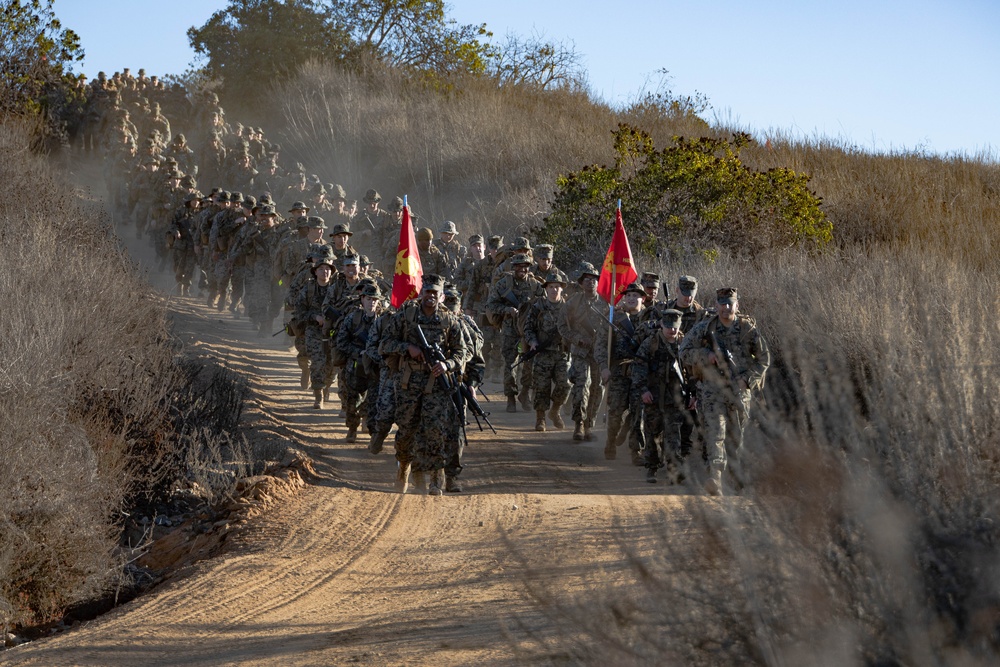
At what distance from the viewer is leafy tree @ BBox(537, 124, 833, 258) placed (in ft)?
68.4

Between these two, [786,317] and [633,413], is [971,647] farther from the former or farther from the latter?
[786,317]

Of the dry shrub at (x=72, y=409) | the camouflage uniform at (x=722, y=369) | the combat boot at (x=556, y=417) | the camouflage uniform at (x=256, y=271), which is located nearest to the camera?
the dry shrub at (x=72, y=409)

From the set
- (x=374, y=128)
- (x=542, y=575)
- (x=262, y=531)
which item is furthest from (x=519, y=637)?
(x=374, y=128)

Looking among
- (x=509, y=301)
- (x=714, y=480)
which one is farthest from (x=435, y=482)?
(x=509, y=301)

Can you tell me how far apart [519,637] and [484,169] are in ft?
90.1

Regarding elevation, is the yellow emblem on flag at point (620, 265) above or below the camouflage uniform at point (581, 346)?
above

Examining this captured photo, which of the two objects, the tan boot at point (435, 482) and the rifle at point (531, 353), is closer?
the tan boot at point (435, 482)

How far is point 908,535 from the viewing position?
5199 millimetres

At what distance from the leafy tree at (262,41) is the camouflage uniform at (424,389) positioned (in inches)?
1408

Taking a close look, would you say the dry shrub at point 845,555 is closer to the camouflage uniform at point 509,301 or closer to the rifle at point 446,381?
the rifle at point 446,381

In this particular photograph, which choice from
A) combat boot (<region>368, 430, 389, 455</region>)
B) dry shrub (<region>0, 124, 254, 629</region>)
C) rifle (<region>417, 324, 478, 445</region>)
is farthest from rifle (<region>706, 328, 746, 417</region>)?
dry shrub (<region>0, 124, 254, 629</region>)

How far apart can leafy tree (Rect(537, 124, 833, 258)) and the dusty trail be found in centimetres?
880

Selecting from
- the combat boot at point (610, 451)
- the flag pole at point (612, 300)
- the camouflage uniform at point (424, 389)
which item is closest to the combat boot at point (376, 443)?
the camouflage uniform at point (424, 389)

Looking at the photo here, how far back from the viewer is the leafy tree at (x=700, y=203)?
68.4 feet
